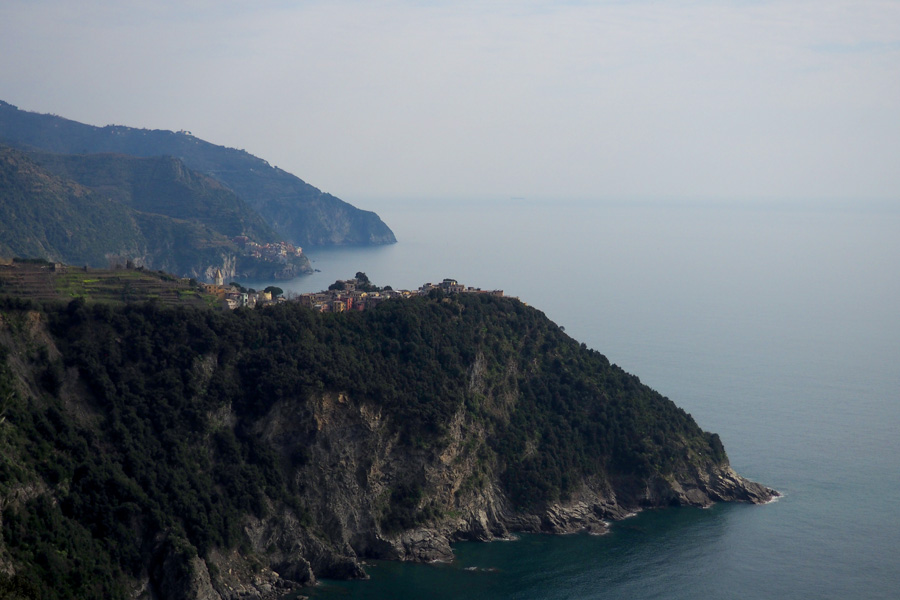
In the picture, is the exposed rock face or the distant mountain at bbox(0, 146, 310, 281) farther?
the distant mountain at bbox(0, 146, 310, 281)

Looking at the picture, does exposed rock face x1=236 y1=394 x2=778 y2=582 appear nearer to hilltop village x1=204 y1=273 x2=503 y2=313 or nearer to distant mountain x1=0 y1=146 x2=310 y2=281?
hilltop village x1=204 y1=273 x2=503 y2=313

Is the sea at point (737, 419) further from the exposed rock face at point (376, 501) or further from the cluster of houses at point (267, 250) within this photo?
the cluster of houses at point (267, 250)

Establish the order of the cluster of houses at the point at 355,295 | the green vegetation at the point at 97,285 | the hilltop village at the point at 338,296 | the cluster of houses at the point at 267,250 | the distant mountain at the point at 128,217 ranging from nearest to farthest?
the green vegetation at the point at 97,285
the hilltop village at the point at 338,296
the cluster of houses at the point at 355,295
the distant mountain at the point at 128,217
the cluster of houses at the point at 267,250

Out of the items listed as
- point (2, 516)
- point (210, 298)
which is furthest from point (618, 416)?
point (2, 516)

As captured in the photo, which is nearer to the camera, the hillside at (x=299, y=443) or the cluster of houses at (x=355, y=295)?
the hillside at (x=299, y=443)

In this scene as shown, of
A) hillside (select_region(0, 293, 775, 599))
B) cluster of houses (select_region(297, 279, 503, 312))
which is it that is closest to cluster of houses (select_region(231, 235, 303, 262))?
cluster of houses (select_region(297, 279, 503, 312))

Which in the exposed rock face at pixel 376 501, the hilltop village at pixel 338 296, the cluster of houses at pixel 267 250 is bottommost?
the exposed rock face at pixel 376 501

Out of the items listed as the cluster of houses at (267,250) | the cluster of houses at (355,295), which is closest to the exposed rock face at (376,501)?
the cluster of houses at (355,295)

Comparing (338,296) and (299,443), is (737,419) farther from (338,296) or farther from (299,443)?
(299,443)
